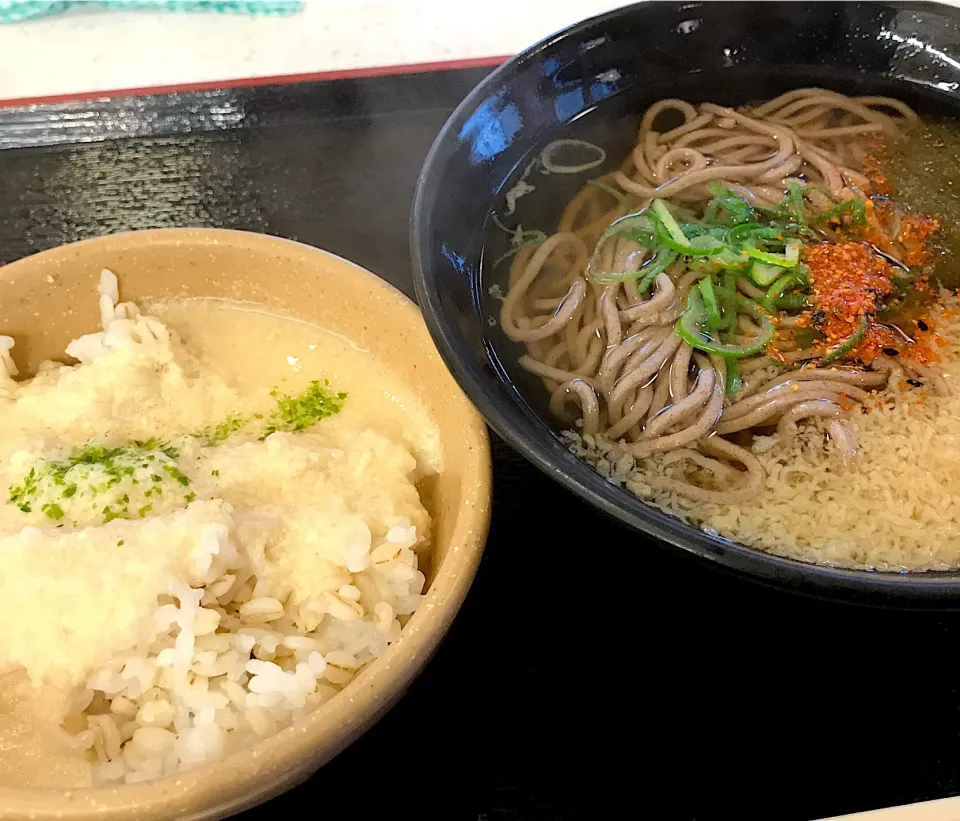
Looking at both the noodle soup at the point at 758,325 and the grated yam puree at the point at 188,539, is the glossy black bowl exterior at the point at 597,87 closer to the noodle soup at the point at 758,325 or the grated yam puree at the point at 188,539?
the noodle soup at the point at 758,325

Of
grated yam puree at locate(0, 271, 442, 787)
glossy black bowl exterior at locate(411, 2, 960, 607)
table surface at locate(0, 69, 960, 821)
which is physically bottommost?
table surface at locate(0, 69, 960, 821)

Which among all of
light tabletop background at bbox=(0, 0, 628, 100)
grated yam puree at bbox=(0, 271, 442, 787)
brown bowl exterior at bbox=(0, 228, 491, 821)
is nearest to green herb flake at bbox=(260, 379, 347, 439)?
grated yam puree at bbox=(0, 271, 442, 787)

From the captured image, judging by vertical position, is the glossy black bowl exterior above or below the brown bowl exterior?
above

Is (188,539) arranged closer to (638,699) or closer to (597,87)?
(638,699)

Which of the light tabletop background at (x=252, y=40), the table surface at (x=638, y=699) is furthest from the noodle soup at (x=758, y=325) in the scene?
the light tabletop background at (x=252, y=40)

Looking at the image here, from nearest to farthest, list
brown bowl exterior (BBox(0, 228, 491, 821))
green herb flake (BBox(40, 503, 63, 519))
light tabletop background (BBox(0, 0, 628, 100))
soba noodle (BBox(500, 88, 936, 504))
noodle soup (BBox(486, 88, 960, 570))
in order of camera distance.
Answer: brown bowl exterior (BBox(0, 228, 491, 821))
green herb flake (BBox(40, 503, 63, 519))
noodle soup (BBox(486, 88, 960, 570))
soba noodle (BBox(500, 88, 936, 504))
light tabletop background (BBox(0, 0, 628, 100))

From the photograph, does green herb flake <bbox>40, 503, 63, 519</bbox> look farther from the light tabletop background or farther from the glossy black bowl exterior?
the light tabletop background

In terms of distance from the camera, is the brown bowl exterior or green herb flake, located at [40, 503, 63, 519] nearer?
the brown bowl exterior

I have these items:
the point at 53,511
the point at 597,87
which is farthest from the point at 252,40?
the point at 53,511
